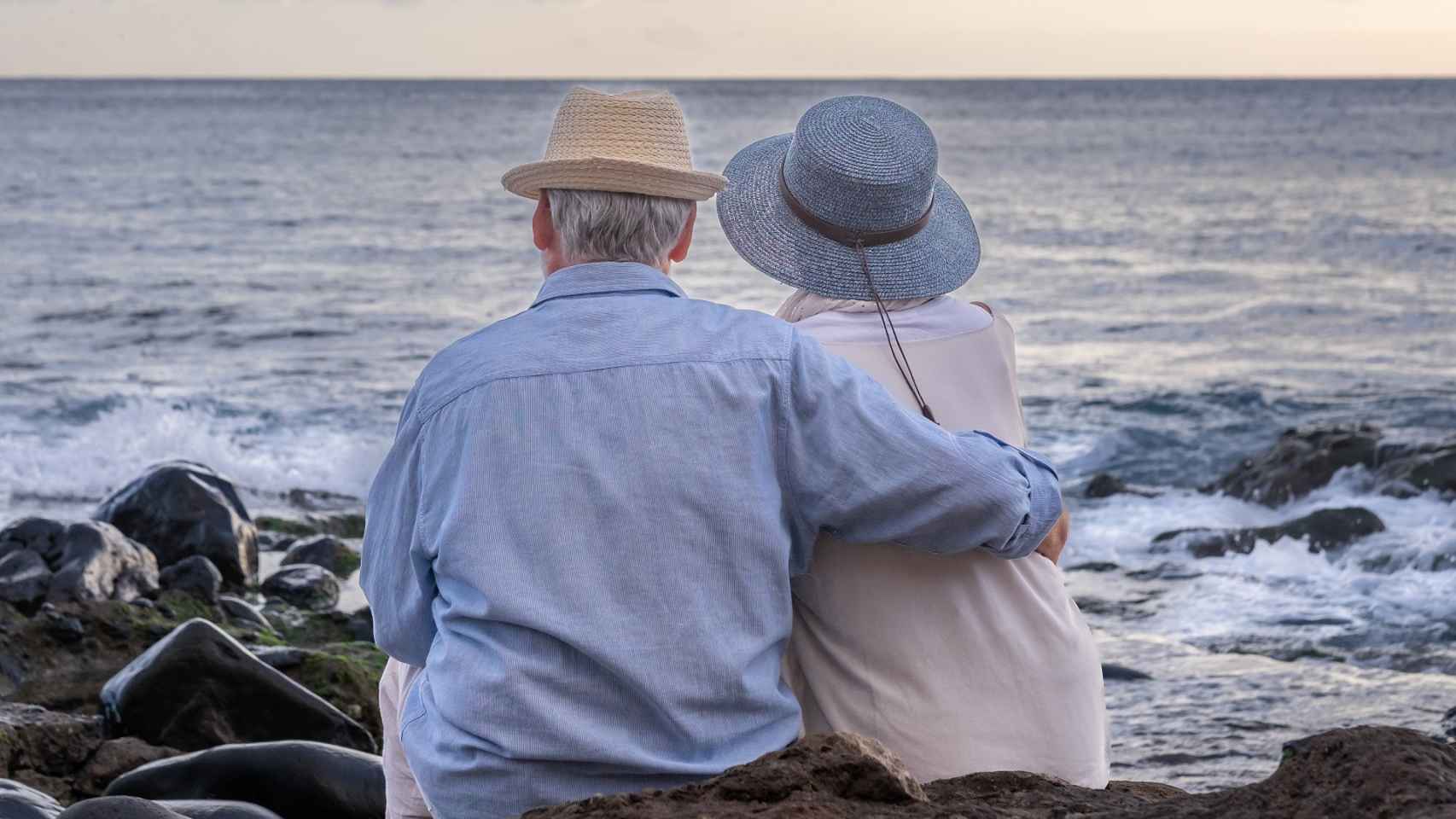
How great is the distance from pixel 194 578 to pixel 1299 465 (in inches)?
300

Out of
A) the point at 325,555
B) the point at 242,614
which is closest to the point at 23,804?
the point at 242,614

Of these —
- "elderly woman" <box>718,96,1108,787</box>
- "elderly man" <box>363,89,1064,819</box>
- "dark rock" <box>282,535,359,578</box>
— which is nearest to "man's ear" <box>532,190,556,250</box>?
"elderly man" <box>363,89,1064,819</box>

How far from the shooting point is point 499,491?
2.29 m

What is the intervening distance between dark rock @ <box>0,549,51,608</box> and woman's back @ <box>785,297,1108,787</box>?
19.5ft

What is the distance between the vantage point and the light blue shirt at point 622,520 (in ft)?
7.45

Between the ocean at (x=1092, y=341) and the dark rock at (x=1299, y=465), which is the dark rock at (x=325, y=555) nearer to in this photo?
the ocean at (x=1092, y=341)

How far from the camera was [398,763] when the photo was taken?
2.69 m

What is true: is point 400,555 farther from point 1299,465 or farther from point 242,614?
point 1299,465

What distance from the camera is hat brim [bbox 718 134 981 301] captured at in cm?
288

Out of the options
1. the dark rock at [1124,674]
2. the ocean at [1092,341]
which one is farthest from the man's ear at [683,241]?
the dark rock at [1124,674]

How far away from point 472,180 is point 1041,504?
157 ft

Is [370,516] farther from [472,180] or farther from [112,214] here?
[472,180]

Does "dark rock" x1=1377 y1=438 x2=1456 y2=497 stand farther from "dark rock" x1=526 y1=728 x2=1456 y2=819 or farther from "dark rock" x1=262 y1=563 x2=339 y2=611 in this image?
"dark rock" x1=526 y1=728 x2=1456 y2=819

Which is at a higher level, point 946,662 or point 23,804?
point 946,662
